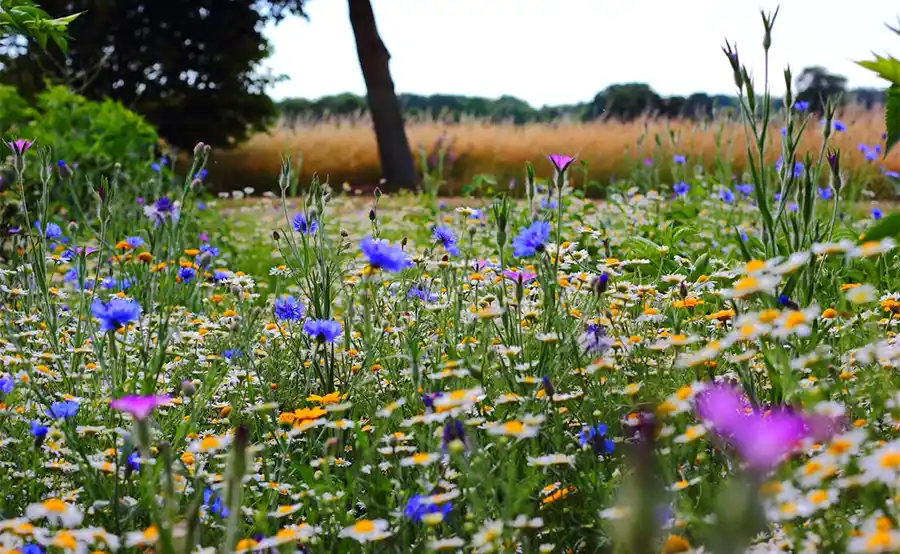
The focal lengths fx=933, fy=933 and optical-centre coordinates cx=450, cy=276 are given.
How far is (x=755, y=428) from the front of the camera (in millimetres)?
1108

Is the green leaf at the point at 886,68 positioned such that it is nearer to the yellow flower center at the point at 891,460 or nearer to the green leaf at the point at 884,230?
the green leaf at the point at 884,230

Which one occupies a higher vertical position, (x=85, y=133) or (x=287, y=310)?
(x=85, y=133)

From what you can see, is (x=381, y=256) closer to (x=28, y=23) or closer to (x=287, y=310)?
(x=287, y=310)

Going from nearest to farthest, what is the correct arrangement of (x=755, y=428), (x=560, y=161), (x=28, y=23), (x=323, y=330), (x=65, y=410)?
(x=755, y=428) < (x=65, y=410) < (x=323, y=330) < (x=560, y=161) < (x=28, y=23)

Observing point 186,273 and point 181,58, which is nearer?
point 186,273

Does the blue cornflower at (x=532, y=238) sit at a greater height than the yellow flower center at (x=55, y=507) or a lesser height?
greater

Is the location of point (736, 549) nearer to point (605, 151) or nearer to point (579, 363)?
point (579, 363)

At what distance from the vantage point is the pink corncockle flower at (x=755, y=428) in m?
1.05

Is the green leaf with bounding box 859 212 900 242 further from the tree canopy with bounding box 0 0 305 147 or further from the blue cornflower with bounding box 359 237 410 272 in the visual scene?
the tree canopy with bounding box 0 0 305 147

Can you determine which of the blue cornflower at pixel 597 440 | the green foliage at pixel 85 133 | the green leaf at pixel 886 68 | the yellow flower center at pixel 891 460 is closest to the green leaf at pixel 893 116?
the green leaf at pixel 886 68

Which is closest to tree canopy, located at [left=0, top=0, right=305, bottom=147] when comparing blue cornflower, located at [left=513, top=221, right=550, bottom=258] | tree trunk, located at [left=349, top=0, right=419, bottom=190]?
tree trunk, located at [left=349, top=0, right=419, bottom=190]

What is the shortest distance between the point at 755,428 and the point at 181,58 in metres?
17.5

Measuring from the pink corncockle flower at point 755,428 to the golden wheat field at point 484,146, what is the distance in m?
10.8

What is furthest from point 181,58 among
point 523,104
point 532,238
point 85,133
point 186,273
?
point 523,104
